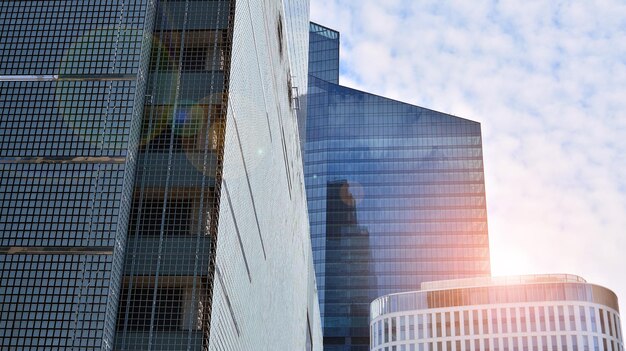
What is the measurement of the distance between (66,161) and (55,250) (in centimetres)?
450

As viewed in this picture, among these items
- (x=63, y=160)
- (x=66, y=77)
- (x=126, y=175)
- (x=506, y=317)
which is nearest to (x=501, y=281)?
(x=506, y=317)

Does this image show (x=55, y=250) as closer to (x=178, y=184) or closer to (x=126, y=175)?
(x=126, y=175)

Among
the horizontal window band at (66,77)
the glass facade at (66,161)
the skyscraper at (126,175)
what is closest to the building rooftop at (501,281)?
the skyscraper at (126,175)

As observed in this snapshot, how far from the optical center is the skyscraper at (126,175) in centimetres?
3909

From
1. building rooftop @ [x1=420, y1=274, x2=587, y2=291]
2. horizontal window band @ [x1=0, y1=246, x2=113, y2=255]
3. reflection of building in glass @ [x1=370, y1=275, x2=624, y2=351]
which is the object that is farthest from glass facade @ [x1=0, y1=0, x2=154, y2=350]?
building rooftop @ [x1=420, y1=274, x2=587, y2=291]

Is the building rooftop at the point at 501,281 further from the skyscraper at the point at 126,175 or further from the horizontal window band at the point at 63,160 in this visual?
the horizontal window band at the point at 63,160

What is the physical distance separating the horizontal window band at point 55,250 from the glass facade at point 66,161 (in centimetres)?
4

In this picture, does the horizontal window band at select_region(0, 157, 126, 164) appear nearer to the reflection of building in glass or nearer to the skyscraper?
the skyscraper

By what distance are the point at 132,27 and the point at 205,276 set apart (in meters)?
13.6

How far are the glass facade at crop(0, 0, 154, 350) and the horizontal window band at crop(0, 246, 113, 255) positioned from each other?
0.04m

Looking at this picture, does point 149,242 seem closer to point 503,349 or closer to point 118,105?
point 118,105

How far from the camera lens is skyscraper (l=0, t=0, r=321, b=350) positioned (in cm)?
3909

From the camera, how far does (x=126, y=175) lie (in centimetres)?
4194

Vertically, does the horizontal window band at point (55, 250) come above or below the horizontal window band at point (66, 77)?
below
